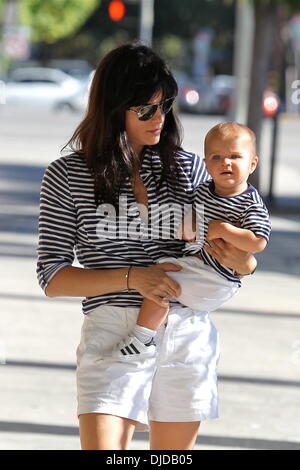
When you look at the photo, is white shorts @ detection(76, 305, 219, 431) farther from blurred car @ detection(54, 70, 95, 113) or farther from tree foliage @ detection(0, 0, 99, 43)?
tree foliage @ detection(0, 0, 99, 43)

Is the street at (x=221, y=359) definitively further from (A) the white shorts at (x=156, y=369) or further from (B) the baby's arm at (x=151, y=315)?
(B) the baby's arm at (x=151, y=315)

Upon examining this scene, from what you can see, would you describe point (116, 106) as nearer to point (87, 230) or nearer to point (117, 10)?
point (87, 230)

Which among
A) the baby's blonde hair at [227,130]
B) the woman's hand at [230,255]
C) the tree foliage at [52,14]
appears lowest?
the woman's hand at [230,255]

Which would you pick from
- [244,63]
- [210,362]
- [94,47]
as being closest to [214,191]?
[210,362]

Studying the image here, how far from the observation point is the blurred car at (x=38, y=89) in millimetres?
40281

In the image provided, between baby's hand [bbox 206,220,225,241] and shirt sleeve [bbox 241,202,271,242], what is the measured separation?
0.22 feet

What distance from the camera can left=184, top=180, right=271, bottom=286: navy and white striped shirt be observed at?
10.2 ft

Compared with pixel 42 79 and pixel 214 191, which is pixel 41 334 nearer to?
pixel 214 191

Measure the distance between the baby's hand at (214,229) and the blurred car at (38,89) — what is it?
37.2m

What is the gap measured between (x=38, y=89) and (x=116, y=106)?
125 feet

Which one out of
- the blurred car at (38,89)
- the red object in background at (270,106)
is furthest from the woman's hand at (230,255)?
the blurred car at (38,89)
